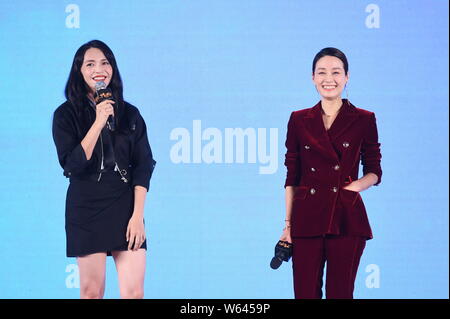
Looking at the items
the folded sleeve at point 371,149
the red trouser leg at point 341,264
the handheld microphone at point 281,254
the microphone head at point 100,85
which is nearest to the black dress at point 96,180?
the microphone head at point 100,85

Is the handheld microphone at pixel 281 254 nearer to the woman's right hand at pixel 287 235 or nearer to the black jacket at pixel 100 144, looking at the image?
the woman's right hand at pixel 287 235

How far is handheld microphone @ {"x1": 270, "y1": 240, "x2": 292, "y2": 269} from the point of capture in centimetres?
309

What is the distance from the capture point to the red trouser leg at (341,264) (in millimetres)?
2998

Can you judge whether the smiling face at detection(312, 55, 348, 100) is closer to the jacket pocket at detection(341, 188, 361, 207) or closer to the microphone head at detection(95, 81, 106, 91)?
the jacket pocket at detection(341, 188, 361, 207)

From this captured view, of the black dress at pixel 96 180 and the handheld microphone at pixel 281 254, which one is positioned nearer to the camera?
the black dress at pixel 96 180

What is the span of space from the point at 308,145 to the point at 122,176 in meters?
0.83

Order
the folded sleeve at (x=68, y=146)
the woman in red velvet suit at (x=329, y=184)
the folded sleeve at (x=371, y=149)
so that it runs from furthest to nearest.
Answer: the folded sleeve at (x=371, y=149)
the woman in red velvet suit at (x=329, y=184)
the folded sleeve at (x=68, y=146)

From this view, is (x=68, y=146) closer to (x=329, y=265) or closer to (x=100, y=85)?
(x=100, y=85)

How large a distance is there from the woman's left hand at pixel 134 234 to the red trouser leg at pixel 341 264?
2.68ft

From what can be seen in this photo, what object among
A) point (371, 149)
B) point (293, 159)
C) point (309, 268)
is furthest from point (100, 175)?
point (371, 149)

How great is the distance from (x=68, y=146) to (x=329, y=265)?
1.23 m

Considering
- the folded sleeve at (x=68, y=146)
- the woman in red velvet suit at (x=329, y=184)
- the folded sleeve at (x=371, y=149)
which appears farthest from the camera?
the folded sleeve at (x=371, y=149)

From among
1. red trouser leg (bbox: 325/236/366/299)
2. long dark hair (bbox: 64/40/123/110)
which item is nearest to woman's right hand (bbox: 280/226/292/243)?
red trouser leg (bbox: 325/236/366/299)

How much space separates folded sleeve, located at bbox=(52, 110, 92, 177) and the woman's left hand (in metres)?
0.32
